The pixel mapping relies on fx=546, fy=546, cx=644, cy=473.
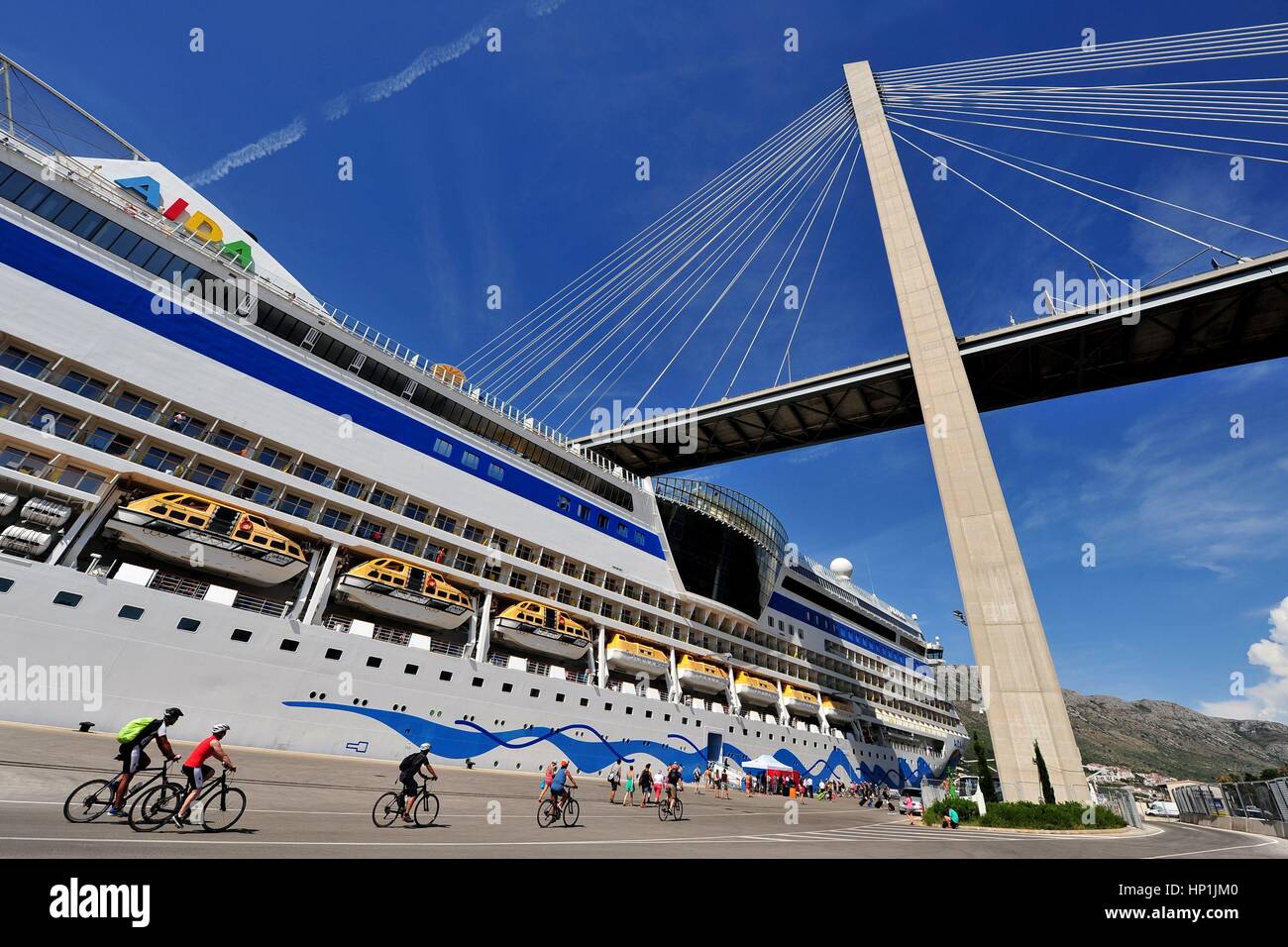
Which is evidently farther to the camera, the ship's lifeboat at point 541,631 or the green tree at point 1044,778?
the ship's lifeboat at point 541,631

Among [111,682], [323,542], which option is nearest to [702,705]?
[323,542]

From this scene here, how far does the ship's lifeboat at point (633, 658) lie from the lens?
95.0ft

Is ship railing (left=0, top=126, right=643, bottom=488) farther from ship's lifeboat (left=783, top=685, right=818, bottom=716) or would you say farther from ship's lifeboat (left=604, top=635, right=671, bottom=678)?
ship's lifeboat (left=783, top=685, right=818, bottom=716)

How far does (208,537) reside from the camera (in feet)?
58.6

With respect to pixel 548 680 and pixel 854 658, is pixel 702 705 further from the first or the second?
pixel 854 658

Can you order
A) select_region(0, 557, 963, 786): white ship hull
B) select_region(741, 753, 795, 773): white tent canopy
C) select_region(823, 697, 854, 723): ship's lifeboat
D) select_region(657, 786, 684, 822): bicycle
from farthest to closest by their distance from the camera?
select_region(823, 697, 854, 723): ship's lifeboat
select_region(741, 753, 795, 773): white tent canopy
select_region(657, 786, 684, 822): bicycle
select_region(0, 557, 963, 786): white ship hull

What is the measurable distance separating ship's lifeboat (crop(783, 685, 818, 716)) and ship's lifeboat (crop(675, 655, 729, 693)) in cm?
764

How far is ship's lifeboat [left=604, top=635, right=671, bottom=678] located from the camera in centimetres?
2894

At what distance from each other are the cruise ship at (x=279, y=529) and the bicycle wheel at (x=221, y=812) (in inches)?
392

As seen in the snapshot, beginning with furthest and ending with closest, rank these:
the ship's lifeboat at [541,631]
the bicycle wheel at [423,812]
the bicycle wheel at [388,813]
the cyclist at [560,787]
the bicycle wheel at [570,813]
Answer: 1. the ship's lifeboat at [541,631]
2. the bicycle wheel at [570,813]
3. the cyclist at [560,787]
4. the bicycle wheel at [423,812]
5. the bicycle wheel at [388,813]

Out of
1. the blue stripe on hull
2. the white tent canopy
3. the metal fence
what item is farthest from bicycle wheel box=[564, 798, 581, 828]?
the metal fence

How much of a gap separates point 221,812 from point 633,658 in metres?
22.7

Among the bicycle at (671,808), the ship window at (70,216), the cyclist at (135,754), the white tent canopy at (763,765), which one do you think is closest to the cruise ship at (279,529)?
the ship window at (70,216)

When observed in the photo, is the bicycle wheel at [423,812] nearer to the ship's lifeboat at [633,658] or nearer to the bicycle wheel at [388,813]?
the bicycle wheel at [388,813]
